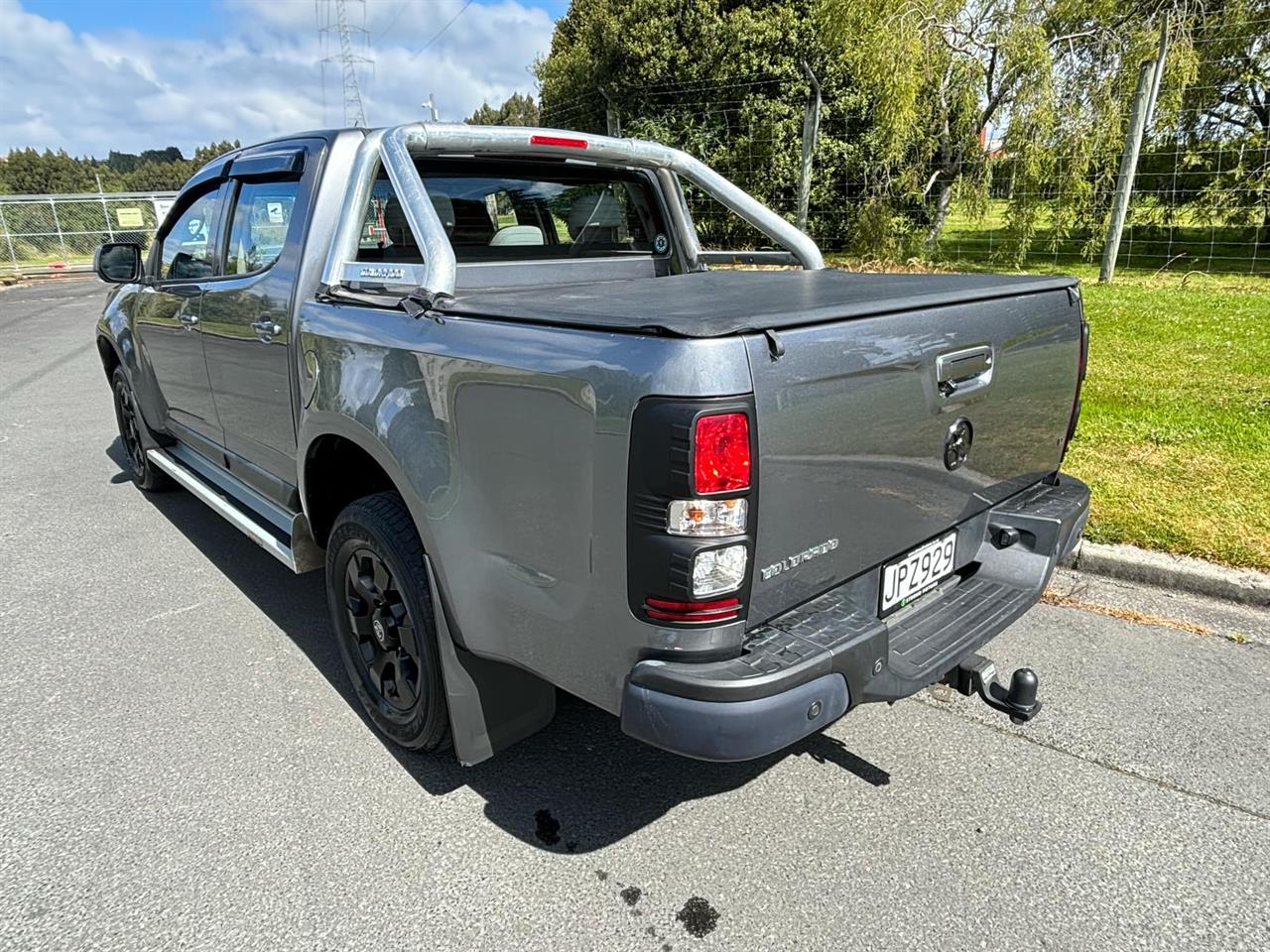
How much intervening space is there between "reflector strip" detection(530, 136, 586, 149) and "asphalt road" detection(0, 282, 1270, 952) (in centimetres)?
212

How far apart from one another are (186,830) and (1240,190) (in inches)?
640

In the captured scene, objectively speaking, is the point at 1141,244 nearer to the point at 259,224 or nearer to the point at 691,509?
the point at 259,224

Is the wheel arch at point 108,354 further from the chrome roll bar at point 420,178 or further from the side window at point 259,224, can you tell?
the chrome roll bar at point 420,178

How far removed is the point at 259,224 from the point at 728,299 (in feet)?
7.24

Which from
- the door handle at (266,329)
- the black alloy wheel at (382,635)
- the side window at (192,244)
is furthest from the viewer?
the side window at (192,244)

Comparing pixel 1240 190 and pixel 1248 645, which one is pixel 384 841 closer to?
pixel 1248 645

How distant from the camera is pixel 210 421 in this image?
13.4 ft

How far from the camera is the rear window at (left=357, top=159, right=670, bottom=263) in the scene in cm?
321

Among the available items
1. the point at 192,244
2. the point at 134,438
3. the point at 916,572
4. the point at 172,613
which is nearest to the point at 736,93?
the point at 134,438

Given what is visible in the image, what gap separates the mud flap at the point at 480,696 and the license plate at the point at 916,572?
3.43 ft

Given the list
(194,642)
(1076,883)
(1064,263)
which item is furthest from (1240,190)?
(194,642)

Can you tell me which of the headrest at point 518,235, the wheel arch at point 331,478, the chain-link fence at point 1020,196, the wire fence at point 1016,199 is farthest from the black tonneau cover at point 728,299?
the wire fence at point 1016,199

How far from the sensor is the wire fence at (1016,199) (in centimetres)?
1214

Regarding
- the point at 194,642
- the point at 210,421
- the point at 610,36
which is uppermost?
the point at 610,36
